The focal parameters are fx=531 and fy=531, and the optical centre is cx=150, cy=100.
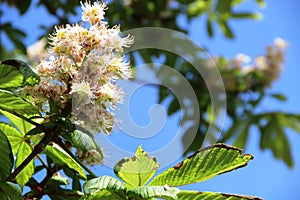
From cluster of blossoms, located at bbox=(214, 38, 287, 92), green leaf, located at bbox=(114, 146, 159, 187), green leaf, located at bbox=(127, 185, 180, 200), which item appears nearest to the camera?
green leaf, located at bbox=(127, 185, 180, 200)

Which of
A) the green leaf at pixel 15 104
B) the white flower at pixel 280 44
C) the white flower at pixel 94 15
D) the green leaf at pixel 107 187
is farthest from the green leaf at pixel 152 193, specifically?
the white flower at pixel 280 44

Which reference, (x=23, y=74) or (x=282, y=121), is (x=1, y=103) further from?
(x=282, y=121)

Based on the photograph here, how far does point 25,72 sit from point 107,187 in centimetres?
29

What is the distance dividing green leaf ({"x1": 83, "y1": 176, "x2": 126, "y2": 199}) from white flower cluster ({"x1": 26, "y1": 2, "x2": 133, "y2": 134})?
16 centimetres

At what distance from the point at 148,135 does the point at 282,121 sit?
7.53 ft

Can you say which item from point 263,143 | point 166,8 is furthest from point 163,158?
point 263,143

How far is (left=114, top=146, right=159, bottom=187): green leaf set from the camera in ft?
3.12

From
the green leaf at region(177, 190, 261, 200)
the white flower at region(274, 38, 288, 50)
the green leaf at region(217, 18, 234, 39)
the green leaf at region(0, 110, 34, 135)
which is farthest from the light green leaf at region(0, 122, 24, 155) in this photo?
the white flower at region(274, 38, 288, 50)

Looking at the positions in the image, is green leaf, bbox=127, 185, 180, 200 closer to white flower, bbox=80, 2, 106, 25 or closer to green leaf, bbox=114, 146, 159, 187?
green leaf, bbox=114, 146, 159, 187

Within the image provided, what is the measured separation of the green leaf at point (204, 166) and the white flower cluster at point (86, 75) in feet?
0.62

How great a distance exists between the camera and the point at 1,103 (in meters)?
0.98

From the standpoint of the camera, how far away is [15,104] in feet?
3.20

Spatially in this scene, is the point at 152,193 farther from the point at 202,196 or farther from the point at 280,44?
the point at 280,44

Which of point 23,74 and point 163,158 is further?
point 163,158
